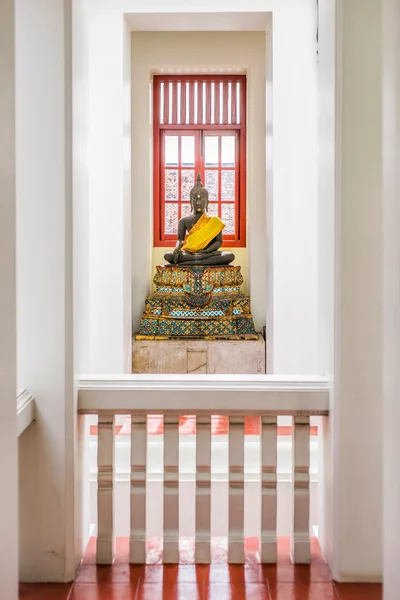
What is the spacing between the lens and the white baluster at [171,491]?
231 centimetres

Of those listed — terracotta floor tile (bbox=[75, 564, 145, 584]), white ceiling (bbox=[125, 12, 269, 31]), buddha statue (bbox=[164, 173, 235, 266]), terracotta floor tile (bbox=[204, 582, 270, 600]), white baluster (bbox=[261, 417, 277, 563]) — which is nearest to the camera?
terracotta floor tile (bbox=[204, 582, 270, 600])

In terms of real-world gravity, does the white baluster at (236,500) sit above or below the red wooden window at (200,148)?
below

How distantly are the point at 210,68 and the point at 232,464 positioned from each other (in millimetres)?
5570

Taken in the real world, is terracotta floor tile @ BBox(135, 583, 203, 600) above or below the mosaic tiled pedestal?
below

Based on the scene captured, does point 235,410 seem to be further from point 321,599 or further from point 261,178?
point 261,178

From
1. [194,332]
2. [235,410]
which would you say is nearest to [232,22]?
[194,332]

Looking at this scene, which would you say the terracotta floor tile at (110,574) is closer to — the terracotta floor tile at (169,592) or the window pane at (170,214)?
the terracotta floor tile at (169,592)

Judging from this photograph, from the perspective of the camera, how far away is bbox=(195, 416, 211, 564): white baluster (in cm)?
231
